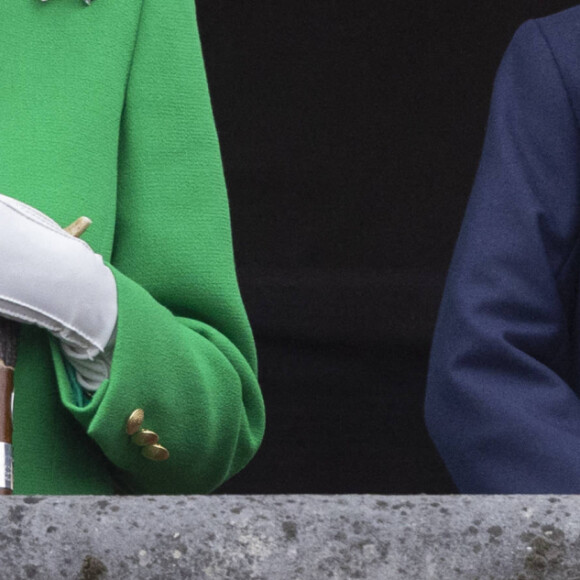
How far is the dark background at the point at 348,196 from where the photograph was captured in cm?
311

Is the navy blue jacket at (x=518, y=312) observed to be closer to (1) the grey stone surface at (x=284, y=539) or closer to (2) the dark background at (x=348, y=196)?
(1) the grey stone surface at (x=284, y=539)

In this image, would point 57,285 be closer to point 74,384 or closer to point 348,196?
point 74,384

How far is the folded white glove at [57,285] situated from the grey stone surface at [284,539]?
0.34m

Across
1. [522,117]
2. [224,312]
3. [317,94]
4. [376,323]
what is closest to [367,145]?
[317,94]

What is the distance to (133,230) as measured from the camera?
1485mm

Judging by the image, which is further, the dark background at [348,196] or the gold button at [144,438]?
the dark background at [348,196]

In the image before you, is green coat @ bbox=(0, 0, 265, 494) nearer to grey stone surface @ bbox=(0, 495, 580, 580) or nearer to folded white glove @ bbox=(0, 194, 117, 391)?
folded white glove @ bbox=(0, 194, 117, 391)

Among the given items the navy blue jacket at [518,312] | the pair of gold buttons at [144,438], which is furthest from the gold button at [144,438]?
the navy blue jacket at [518,312]

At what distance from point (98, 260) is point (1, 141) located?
0.22m

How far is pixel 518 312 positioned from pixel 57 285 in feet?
1.53

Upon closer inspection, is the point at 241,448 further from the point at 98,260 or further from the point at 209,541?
the point at 209,541

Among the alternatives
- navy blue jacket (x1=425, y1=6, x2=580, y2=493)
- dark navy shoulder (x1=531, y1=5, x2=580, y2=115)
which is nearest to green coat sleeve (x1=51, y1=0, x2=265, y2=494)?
navy blue jacket (x1=425, y1=6, x2=580, y2=493)

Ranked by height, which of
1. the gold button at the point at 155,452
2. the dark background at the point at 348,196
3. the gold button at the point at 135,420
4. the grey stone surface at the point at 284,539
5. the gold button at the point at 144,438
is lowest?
the dark background at the point at 348,196

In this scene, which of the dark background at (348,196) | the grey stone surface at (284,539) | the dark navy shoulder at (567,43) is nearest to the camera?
the grey stone surface at (284,539)
